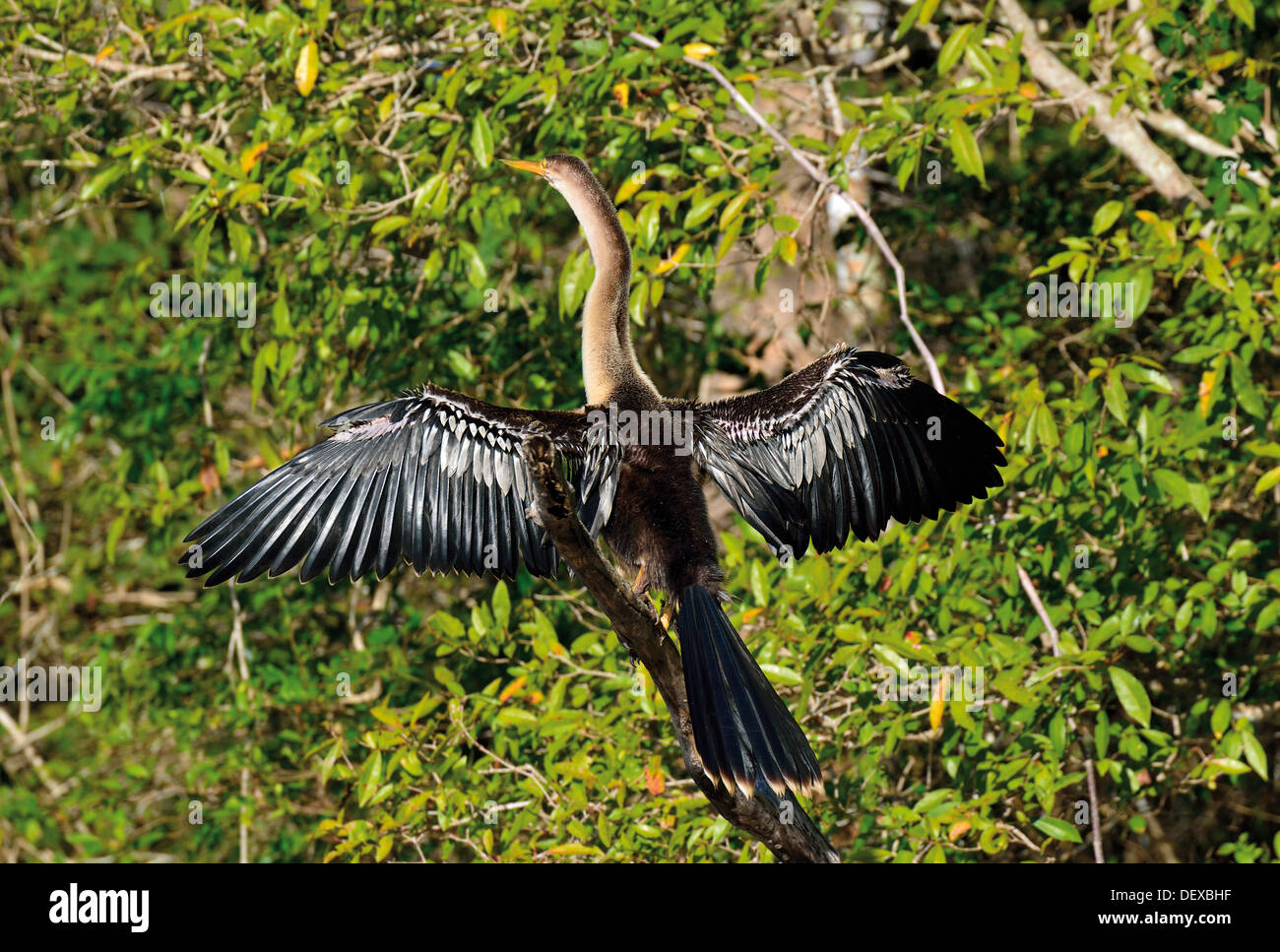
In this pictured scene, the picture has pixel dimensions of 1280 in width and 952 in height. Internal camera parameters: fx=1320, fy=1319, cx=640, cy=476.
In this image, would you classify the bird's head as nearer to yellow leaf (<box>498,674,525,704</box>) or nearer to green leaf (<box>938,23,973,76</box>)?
green leaf (<box>938,23,973,76</box>)

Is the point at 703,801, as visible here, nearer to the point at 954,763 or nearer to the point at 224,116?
the point at 954,763

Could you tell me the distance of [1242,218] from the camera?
13.2 ft

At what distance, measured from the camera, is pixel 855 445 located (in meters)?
3.49

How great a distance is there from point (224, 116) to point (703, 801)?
3.05m

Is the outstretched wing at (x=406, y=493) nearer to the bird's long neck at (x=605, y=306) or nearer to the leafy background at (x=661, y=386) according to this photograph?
the bird's long neck at (x=605, y=306)

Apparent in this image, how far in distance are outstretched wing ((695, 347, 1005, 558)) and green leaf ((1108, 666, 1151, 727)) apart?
22.5 inches

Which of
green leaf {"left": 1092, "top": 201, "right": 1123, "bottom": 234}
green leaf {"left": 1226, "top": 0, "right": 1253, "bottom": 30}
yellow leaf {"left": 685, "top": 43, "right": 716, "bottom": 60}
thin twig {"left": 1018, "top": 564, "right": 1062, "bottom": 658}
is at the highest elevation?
yellow leaf {"left": 685, "top": 43, "right": 716, "bottom": 60}

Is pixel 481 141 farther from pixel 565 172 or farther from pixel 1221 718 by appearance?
pixel 1221 718

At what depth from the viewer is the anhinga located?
3.16 meters

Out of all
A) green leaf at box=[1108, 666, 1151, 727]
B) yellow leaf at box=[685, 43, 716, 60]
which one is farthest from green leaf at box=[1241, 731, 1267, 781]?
yellow leaf at box=[685, 43, 716, 60]

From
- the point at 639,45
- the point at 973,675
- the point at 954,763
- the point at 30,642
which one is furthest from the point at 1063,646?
the point at 30,642

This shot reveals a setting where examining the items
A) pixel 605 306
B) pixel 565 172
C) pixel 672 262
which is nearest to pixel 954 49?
pixel 672 262

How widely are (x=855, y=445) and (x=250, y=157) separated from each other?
2073 millimetres

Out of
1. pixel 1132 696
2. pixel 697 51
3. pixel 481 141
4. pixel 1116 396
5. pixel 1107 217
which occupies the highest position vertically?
pixel 697 51
